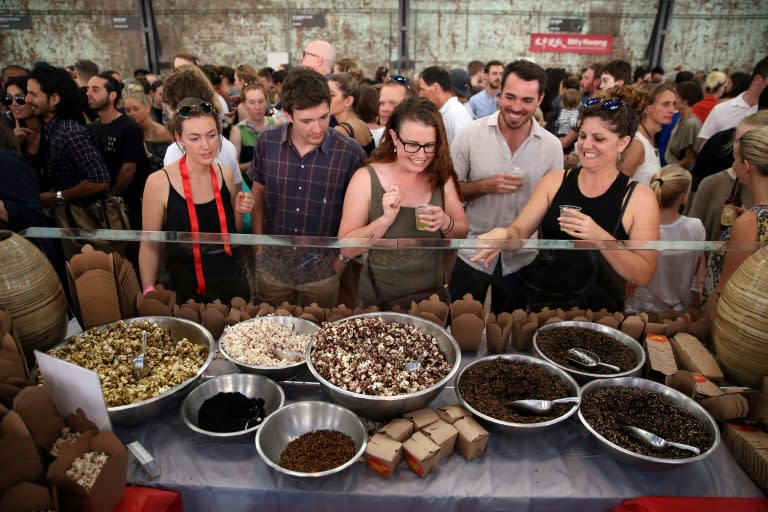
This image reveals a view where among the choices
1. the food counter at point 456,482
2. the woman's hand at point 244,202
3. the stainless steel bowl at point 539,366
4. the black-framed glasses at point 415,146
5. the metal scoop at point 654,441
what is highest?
the black-framed glasses at point 415,146

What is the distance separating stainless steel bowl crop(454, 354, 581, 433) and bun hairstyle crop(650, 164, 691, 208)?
1468 millimetres

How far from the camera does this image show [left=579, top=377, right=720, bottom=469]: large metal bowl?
147 centimetres

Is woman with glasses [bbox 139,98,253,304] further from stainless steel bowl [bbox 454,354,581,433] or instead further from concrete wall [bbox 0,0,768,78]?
concrete wall [bbox 0,0,768,78]

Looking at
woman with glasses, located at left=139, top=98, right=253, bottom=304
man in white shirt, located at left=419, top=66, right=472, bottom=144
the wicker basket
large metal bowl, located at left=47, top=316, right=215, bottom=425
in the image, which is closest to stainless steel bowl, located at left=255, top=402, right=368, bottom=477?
large metal bowl, located at left=47, top=316, right=215, bottom=425

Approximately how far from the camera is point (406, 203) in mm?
2484

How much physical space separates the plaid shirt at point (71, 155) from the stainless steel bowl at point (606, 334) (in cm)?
337

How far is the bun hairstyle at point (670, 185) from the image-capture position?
272 centimetres

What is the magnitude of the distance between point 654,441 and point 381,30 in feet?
46.7

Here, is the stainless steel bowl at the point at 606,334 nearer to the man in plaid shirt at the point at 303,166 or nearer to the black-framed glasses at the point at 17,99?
the man in plaid shirt at the point at 303,166

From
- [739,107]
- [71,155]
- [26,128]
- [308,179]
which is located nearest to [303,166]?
[308,179]

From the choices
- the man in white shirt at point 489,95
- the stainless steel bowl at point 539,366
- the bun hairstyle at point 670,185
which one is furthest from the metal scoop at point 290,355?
the man in white shirt at point 489,95

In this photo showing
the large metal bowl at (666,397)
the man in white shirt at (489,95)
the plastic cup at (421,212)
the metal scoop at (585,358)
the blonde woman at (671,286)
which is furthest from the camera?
the man in white shirt at (489,95)

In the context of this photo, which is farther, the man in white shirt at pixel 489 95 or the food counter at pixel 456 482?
the man in white shirt at pixel 489 95

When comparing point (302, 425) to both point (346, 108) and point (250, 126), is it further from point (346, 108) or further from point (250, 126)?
point (250, 126)
